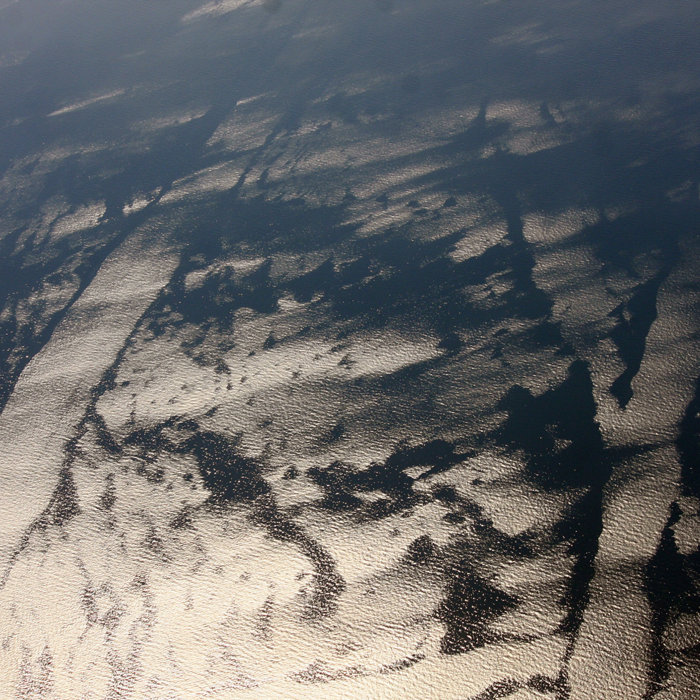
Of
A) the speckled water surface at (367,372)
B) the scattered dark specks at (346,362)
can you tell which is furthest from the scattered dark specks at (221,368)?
the scattered dark specks at (346,362)

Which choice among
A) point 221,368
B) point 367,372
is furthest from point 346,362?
point 221,368

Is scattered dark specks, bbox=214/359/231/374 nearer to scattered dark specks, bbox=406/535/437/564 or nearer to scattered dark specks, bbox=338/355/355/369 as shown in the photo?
scattered dark specks, bbox=338/355/355/369

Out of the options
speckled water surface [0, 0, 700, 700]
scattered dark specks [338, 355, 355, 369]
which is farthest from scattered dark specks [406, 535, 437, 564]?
scattered dark specks [338, 355, 355, 369]

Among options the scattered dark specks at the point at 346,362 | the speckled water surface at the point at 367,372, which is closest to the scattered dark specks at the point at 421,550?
the speckled water surface at the point at 367,372

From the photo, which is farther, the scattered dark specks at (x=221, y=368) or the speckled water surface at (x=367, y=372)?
the scattered dark specks at (x=221, y=368)

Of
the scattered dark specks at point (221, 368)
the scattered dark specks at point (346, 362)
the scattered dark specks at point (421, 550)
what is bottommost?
the scattered dark specks at point (421, 550)

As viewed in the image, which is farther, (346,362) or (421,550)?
(346,362)

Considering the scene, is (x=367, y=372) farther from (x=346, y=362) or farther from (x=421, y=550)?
(x=421, y=550)

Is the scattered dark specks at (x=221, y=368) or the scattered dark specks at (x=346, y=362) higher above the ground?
the scattered dark specks at (x=221, y=368)

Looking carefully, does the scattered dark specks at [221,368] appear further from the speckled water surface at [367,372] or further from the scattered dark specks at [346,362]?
the scattered dark specks at [346,362]

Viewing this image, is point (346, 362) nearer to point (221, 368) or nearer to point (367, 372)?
point (367, 372)
